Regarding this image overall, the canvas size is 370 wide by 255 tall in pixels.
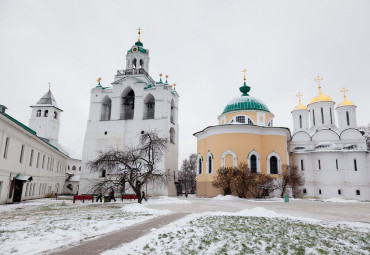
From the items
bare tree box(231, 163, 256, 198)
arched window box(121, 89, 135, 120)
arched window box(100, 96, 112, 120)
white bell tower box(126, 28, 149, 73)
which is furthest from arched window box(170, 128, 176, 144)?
bare tree box(231, 163, 256, 198)

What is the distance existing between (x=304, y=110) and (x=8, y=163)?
38.9 metres

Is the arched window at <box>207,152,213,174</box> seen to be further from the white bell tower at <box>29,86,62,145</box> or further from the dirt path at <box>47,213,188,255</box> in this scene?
the white bell tower at <box>29,86,62,145</box>

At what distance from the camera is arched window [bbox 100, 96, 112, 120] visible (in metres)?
39.4

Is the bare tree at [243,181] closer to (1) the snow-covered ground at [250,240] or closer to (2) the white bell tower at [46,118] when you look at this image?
(1) the snow-covered ground at [250,240]

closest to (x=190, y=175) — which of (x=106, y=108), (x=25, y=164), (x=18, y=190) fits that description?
(x=106, y=108)

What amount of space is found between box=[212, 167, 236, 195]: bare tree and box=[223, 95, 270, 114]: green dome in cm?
1032

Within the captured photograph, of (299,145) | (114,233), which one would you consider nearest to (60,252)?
(114,233)

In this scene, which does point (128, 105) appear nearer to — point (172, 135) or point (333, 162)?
point (172, 135)

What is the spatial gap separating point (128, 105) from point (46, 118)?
68.6 ft

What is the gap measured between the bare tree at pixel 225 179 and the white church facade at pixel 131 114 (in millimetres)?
7855

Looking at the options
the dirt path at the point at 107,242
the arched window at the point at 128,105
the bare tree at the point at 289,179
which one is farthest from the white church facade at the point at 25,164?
the bare tree at the point at 289,179

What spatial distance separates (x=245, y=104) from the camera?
36594mm

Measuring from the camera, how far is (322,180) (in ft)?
110

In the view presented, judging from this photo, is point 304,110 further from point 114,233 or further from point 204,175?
point 114,233
